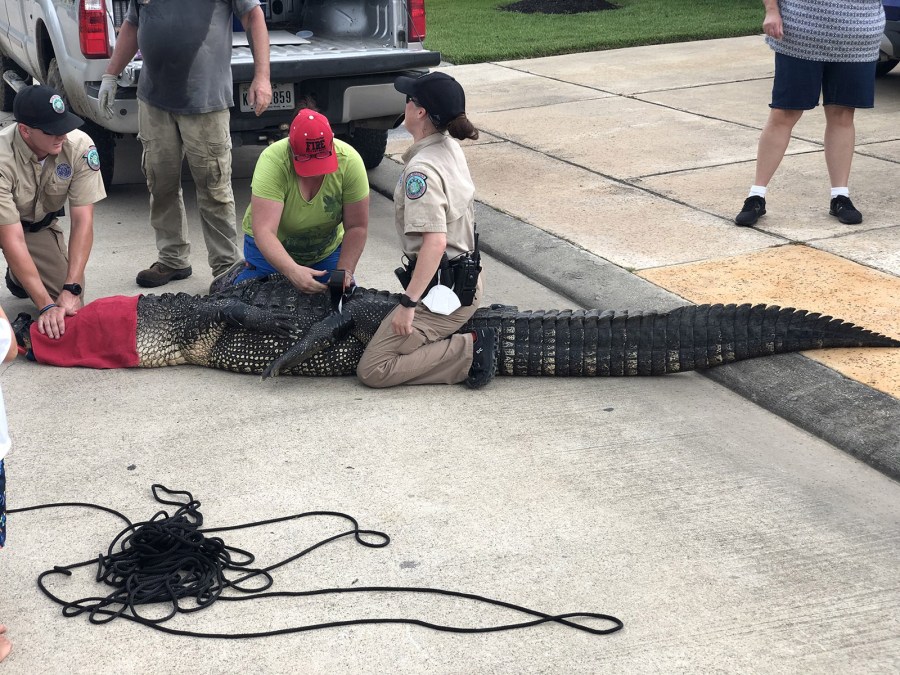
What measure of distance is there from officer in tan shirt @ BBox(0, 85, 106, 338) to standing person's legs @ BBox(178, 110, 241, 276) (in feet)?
2.11

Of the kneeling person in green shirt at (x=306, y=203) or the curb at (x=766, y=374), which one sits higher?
the kneeling person in green shirt at (x=306, y=203)

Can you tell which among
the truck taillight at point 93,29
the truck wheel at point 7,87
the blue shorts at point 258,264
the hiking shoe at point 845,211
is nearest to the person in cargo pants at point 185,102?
the blue shorts at point 258,264

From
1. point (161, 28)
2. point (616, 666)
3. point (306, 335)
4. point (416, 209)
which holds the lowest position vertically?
point (616, 666)

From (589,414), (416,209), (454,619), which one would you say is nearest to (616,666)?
(454,619)

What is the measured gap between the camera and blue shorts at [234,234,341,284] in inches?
190

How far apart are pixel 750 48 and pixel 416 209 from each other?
8.17 m

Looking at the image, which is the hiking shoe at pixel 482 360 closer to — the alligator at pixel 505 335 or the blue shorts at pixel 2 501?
the alligator at pixel 505 335

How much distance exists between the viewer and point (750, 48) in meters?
11.0

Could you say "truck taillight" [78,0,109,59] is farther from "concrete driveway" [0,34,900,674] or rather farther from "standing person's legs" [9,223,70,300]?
"concrete driveway" [0,34,900,674]

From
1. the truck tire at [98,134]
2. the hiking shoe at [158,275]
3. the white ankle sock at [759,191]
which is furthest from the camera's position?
the truck tire at [98,134]

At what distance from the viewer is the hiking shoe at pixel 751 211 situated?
5770mm

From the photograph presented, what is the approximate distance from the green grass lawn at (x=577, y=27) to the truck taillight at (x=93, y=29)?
217 inches

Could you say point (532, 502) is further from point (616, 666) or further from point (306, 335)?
point (306, 335)

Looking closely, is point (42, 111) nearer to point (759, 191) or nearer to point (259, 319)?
point (259, 319)
